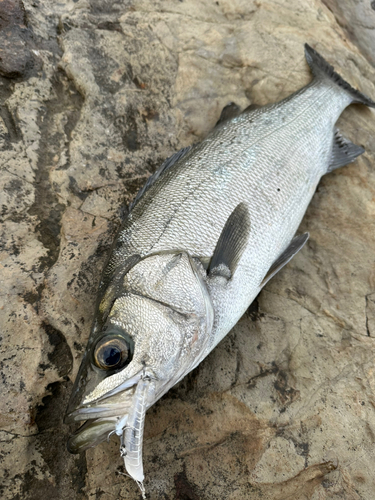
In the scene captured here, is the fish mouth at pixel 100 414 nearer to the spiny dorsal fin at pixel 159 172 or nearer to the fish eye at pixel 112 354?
the fish eye at pixel 112 354

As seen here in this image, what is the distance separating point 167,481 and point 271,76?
403 centimetres

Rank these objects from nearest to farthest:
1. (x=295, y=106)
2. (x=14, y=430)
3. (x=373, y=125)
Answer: (x=14, y=430) < (x=295, y=106) < (x=373, y=125)

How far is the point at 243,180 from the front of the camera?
8.78 ft

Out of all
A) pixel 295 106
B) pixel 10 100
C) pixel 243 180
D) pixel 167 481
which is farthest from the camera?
pixel 295 106

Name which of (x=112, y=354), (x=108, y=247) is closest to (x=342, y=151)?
(x=108, y=247)

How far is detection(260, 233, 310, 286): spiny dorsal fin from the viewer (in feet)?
8.79

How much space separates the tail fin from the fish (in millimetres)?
237

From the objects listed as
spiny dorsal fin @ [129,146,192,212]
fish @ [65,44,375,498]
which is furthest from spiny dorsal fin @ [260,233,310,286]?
spiny dorsal fin @ [129,146,192,212]

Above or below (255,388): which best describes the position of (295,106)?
above

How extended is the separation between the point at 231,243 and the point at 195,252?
275mm

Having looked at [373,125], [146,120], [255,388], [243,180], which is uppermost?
[373,125]

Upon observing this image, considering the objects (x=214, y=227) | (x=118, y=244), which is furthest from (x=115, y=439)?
(x=214, y=227)

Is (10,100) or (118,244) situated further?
(10,100)

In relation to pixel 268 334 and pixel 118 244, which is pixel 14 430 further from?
pixel 268 334
